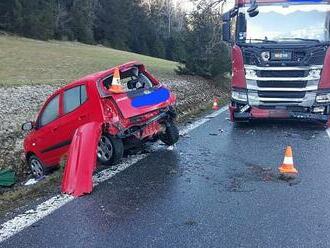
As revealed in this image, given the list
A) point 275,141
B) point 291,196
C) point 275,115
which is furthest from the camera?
point 275,115

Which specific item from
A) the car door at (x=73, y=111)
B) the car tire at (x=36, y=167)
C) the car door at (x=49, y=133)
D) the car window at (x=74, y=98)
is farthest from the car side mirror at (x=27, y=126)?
the car window at (x=74, y=98)

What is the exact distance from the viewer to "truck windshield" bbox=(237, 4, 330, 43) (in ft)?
39.0

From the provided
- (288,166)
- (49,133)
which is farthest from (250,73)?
(49,133)

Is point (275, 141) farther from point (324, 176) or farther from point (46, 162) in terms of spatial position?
point (46, 162)

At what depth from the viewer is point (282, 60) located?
1153 cm

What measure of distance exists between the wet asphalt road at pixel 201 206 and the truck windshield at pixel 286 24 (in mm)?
3573

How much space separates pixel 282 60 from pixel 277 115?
1317 millimetres

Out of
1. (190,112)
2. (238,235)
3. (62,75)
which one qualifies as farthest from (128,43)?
(238,235)

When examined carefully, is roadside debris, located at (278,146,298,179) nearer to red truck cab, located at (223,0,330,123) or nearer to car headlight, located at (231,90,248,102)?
red truck cab, located at (223,0,330,123)

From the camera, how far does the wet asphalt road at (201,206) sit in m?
5.14

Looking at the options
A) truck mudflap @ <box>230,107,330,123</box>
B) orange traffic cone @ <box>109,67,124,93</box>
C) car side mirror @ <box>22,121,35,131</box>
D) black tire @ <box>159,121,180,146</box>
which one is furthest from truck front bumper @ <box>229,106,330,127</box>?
car side mirror @ <box>22,121,35,131</box>

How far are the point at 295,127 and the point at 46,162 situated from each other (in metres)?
6.09

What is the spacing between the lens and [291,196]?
6.51 metres

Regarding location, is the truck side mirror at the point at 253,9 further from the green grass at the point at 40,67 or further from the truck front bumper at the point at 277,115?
the green grass at the point at 40,67
